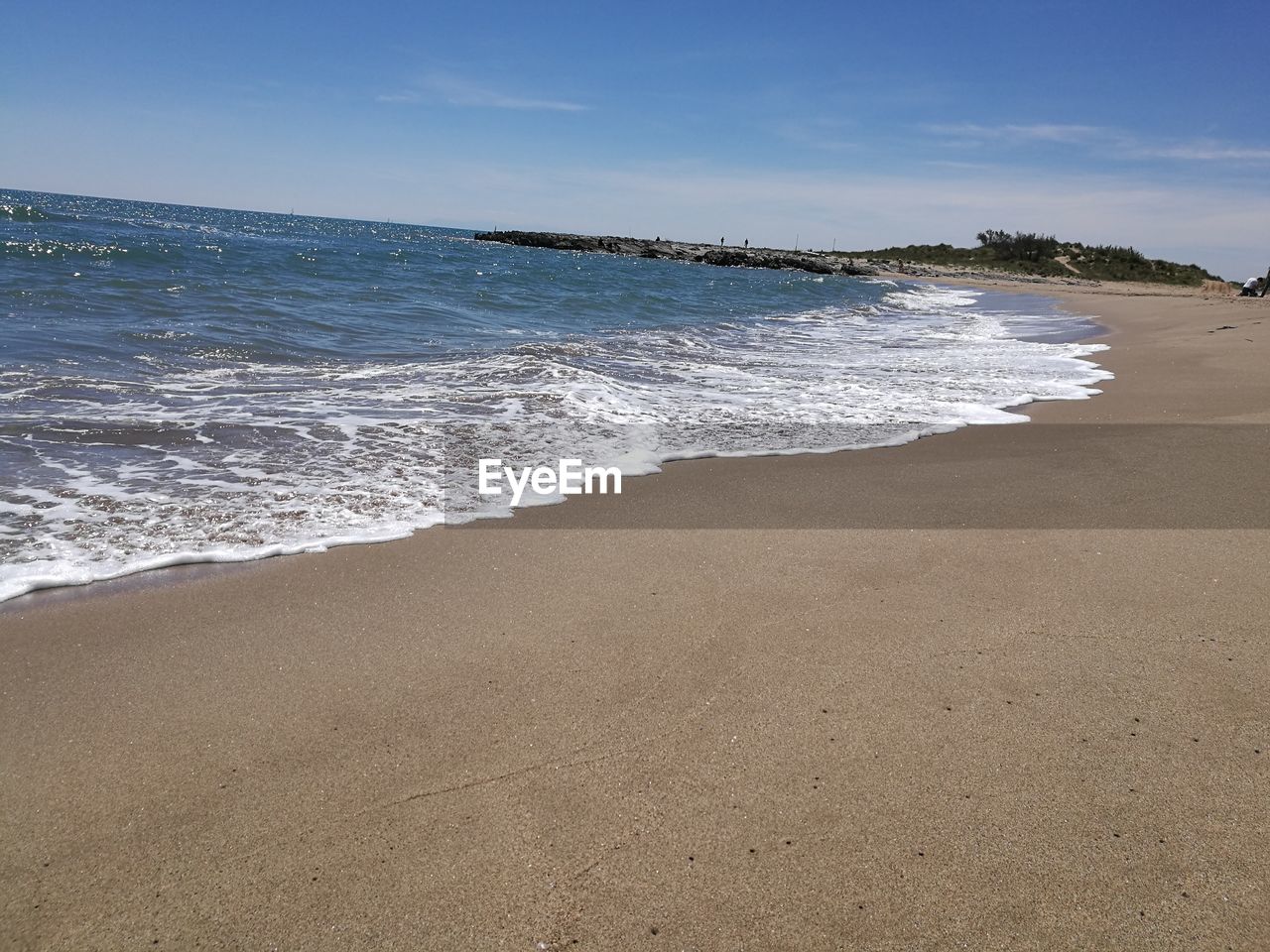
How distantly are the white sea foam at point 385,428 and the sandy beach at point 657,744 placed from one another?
558 millimetres

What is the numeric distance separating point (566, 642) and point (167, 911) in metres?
1.46

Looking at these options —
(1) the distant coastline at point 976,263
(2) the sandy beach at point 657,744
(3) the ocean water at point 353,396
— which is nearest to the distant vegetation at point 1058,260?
(1) the distant coastline at point 976,263

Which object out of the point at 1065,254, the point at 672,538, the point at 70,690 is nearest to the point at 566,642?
the point at 672,538

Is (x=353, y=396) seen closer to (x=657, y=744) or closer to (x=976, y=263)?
(x=657, y=744)

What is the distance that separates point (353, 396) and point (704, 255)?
6060 centimetres

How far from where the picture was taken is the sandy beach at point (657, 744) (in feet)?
5.97

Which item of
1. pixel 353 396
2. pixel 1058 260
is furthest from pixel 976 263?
pixel 353 396

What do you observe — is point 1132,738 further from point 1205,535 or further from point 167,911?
point 167,911

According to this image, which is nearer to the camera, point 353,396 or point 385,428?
point 385,428

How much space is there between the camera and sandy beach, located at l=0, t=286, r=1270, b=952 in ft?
5.97

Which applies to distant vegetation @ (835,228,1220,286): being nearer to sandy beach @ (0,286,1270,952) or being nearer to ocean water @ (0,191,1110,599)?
ocean water @ (0,191,1110,599)

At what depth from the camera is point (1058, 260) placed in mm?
52156

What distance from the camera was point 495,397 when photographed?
→ 7695 millimetres

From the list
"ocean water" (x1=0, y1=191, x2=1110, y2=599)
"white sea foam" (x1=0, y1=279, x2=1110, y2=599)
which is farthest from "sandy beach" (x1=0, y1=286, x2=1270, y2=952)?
"ocean water" (x1=0, y1=191, x2=1110, y2=599)
